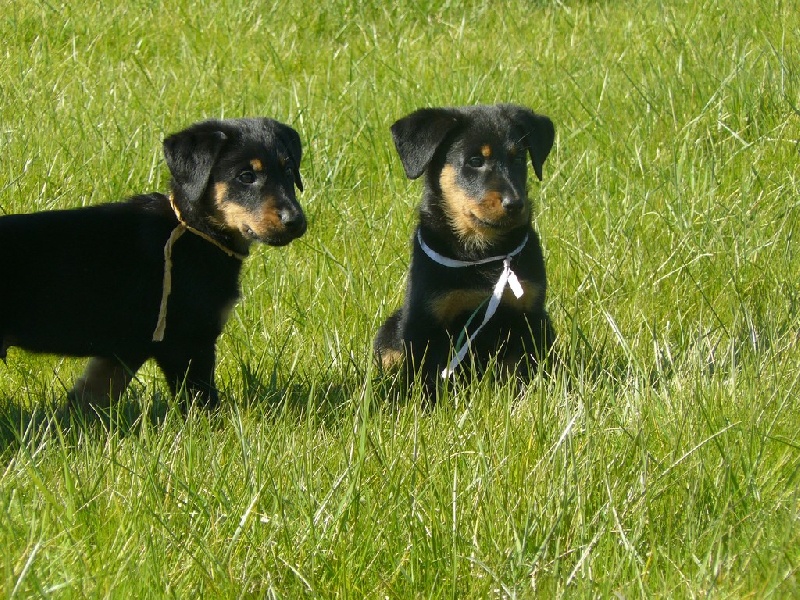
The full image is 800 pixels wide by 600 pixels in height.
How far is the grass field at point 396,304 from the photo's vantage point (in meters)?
2.62

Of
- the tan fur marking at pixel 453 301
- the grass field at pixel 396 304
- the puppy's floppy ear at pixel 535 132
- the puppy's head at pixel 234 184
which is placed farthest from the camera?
the puppy's floppy ear at pixel 535 132

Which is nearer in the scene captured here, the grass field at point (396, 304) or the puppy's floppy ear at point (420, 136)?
the grass field at point (396, 304)

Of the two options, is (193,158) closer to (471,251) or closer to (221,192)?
(221,192)

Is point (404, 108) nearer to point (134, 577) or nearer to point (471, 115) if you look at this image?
point (471, 115)

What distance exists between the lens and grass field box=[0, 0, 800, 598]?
2.62 metres

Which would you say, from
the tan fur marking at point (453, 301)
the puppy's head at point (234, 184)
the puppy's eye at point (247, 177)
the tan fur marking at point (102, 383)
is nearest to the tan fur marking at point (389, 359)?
the tan fur marking at point (453, 301)

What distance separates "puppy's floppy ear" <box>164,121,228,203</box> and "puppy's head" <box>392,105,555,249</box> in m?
0.74

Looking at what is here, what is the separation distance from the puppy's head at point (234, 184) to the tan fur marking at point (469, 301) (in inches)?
Result: 24.8

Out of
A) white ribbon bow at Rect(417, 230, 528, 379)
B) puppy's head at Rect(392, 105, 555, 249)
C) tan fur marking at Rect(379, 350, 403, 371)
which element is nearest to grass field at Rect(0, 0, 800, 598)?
tan fur marking at Rect(379, 350, 403, 371)

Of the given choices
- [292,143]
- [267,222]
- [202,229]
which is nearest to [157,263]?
[202,229]

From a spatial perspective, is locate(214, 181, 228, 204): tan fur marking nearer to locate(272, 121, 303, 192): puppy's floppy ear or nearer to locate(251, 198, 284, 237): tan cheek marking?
locate(251, 198, 284, 237): tan cheek marking

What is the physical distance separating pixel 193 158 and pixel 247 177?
200mm

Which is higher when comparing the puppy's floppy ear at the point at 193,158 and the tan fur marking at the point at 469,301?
the puppy's floppy ear at the point at 193,158

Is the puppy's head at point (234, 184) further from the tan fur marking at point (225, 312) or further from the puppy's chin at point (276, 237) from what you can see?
the tan fur marking at point (225, 312)
